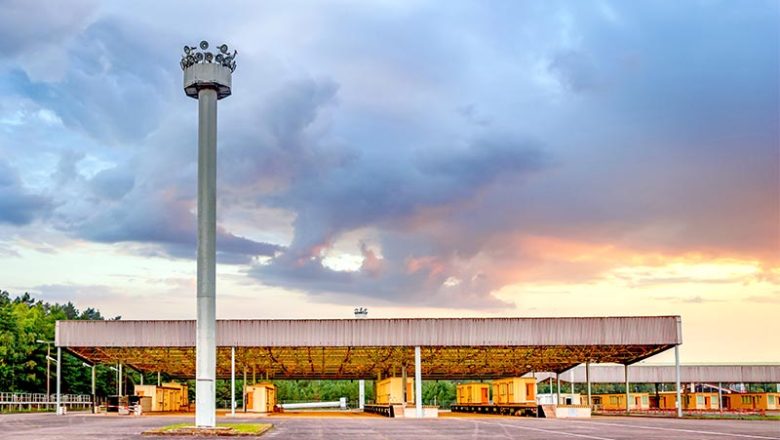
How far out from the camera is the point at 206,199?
115ft

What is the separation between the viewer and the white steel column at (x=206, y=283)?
3450cm

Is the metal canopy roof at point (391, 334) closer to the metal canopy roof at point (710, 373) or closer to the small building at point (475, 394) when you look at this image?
the small building at point (475, 394)

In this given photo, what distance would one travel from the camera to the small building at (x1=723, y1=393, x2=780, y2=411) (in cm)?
8600

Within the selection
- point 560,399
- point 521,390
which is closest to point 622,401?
point 560,399

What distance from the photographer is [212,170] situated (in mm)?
35469

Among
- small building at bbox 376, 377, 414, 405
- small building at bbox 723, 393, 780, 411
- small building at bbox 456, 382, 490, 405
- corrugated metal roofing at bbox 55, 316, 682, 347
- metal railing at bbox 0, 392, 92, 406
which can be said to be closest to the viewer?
corrugated metal roofing at bbox 55, 316, 682, 347

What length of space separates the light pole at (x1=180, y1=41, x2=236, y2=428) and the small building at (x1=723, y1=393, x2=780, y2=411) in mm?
61720

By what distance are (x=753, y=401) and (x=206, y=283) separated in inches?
2801

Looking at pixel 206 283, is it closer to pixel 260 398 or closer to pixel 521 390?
pixel 260 398

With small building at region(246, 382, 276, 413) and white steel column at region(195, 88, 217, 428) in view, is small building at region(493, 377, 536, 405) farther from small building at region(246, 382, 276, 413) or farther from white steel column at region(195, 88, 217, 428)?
white steel column at region(195, 88, 217, 428)

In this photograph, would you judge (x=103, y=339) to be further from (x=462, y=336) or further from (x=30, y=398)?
(x=30, y=398)

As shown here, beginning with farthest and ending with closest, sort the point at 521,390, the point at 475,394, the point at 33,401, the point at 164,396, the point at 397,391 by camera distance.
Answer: the point at 33,401
the point at 475,394
the point at 164,396
the point at 397,391
the point at 521,390

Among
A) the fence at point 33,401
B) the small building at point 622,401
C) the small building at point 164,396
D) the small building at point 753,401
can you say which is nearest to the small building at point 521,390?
the small building at point 164,396

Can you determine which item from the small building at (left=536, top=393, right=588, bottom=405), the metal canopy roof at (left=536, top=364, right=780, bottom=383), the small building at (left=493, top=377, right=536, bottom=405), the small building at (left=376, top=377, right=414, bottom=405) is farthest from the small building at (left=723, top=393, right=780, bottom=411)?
the small building at (left=376, top=377, right=414, bottom=405)
